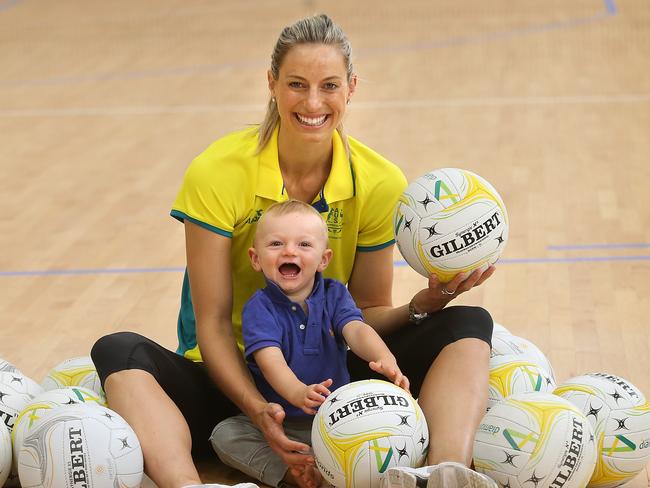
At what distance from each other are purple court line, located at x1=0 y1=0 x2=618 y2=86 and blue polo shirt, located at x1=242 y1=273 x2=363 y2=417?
25.1 ft

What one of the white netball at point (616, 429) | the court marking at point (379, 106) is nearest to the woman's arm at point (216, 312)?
the white netball at point (616, 429)

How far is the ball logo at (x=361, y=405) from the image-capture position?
10.2 ft

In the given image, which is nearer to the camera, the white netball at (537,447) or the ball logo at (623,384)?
the white netball at (537,447)

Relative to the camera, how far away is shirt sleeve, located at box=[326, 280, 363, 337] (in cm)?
Answer: 344

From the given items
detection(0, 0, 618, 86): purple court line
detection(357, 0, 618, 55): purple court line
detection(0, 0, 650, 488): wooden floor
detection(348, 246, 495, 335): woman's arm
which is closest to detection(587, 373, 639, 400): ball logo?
detection(0, 0, 650, 488): wooden floor

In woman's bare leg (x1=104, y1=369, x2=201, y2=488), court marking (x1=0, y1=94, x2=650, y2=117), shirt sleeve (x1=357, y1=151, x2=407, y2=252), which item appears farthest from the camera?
court marking (x1=0, y1=94, x2=650, y2=117)

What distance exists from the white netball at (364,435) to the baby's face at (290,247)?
414 millimetres

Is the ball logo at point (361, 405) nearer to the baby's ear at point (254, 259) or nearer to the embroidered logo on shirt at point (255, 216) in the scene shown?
the baby's ear at point (254, 259)

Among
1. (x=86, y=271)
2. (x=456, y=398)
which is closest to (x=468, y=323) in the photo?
(x=456, y=398)

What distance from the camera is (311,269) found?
11.3 ft

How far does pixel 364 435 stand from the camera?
3.07 meters

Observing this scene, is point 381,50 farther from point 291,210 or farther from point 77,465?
point 77,465

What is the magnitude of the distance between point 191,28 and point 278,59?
34.0 ft

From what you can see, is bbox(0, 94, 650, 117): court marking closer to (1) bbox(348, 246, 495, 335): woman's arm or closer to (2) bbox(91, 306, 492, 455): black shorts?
(1) bbox(348, 246, 495, 335): woman's arm
